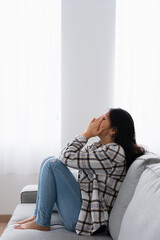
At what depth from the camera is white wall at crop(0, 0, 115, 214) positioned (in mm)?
3529

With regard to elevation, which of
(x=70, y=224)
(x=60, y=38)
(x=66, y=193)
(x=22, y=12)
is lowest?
(x=70, y=224)

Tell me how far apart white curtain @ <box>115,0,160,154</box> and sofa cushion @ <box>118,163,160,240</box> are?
1.93 metres

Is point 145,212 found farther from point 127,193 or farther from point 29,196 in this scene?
point 29,196

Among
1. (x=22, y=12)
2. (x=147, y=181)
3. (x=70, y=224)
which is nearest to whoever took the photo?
(x=147, y=181)

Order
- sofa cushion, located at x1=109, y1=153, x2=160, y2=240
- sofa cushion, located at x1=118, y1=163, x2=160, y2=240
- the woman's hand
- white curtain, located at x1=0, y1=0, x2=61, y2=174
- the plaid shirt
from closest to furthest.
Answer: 1. sofa cushion, located at x1=118, y1=163, x2=160, y2=240
2. sofa cushion, located at x1=109, y1=153, x2=160, y2=240
3. the plaid shirt
4. the woman's hand
5. white curtain, located at x1=0, y1=0, x2=61, y2=174

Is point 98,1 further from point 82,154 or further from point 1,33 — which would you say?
point 82,154

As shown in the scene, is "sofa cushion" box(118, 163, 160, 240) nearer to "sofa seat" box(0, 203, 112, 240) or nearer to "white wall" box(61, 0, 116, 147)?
"sofa seat" box(0, 203, 112, 240)

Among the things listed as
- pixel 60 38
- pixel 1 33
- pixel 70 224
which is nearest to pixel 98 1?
pixel 60 38

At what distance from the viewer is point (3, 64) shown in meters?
3.48

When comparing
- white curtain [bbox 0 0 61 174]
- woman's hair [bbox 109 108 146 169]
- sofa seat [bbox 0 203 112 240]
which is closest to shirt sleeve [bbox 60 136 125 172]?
woman's hair [bbox 109 108 146 169]

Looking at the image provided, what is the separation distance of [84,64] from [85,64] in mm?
11

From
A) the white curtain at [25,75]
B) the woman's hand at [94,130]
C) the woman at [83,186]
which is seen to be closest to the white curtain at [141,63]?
the white curtain at [25,75]

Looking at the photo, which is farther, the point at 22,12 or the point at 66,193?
the point at 22,12

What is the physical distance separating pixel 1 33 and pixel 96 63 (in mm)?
1026
